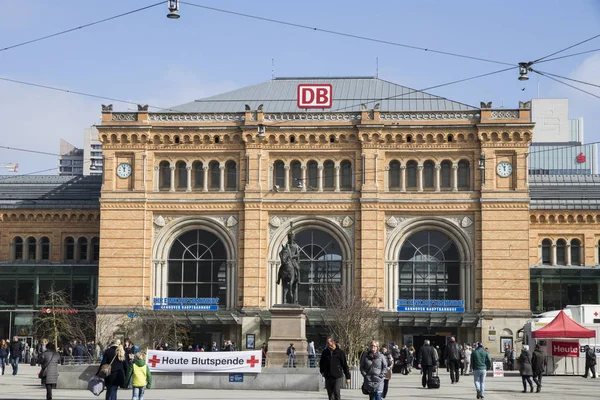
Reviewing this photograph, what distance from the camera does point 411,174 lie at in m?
66.8

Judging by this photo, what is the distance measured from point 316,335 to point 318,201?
7643mm

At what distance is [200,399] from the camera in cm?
3294

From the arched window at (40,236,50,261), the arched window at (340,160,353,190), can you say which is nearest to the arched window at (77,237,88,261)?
the arched window at (40,236,50,261)

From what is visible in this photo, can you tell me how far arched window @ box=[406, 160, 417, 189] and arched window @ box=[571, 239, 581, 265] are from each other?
12.5 meters

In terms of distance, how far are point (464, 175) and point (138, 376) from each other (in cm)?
4050

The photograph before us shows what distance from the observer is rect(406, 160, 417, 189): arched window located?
66625mm

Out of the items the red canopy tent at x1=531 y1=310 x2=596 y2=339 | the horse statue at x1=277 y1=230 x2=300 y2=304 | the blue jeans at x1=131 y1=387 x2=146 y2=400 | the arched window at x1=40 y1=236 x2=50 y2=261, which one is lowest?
the blue jeans at x1=131 y1=387 x2=146 y2=400

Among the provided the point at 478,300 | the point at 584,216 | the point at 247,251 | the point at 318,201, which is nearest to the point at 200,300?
the point at 247,251

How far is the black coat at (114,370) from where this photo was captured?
28188mm

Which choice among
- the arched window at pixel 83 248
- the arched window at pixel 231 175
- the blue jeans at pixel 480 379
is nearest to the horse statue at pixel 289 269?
the blue jeans at pixel 480 379

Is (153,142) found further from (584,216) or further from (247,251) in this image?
(584,216)

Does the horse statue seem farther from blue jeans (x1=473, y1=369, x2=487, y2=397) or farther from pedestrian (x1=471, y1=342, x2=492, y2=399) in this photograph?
blue jeans (x1=473, y1=369, x2=487, y2=397)

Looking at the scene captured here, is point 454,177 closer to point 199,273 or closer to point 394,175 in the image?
point 394,175

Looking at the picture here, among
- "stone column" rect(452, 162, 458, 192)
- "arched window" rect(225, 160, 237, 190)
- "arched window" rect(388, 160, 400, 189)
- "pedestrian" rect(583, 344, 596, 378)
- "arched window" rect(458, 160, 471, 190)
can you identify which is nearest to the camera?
"pedestrian" rect(583, 344, 596, 378)
